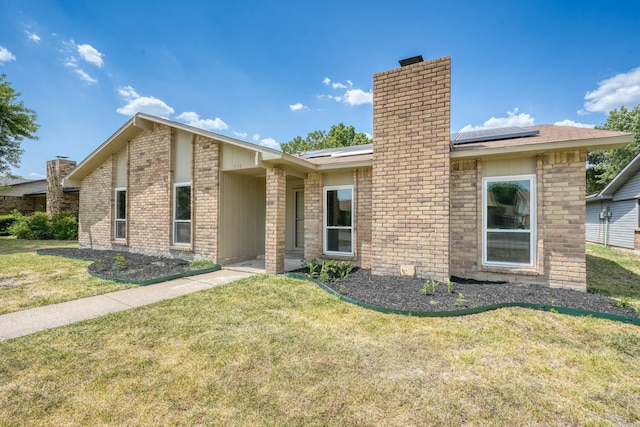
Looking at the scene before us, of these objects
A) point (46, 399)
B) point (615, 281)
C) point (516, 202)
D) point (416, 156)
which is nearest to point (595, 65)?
point (615, 281)

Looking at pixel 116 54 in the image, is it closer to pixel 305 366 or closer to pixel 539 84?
pixel 305 366

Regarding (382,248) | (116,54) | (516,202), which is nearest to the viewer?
(516,202)

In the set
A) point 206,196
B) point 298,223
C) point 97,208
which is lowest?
point 298,223

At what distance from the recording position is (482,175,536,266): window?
5725mm

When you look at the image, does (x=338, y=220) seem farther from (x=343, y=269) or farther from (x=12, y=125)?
(x=12, y=125)

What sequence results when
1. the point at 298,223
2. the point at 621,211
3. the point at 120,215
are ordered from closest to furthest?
the point at 298,223 < the point at 120,215 < the point at 621,211

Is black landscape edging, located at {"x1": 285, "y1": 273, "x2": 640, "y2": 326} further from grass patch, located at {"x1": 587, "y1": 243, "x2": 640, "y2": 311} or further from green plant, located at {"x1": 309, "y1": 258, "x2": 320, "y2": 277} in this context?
green plant, located at {"x1": 309, "y1": 258, "x2": 320, "y2": 277}

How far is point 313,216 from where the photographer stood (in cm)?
795

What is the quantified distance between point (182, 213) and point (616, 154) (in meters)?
40.3

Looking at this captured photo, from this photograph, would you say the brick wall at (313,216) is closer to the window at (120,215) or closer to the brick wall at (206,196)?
the brick wall at (206,196)

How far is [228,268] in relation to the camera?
8.06m

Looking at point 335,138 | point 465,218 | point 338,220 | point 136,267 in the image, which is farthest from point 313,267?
point 335,138

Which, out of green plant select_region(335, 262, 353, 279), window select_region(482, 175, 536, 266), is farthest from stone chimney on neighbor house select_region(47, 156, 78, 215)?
window select_region(482, 175, 536, 266)

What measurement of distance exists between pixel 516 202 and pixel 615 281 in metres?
3.74
